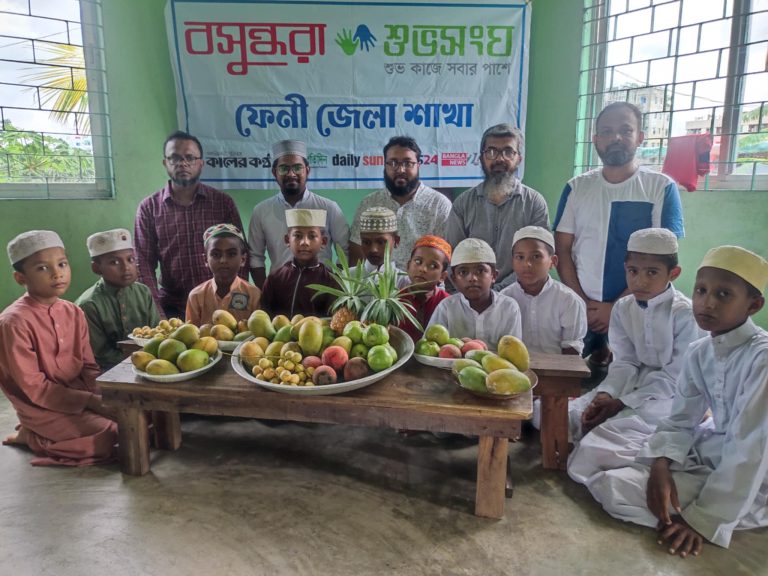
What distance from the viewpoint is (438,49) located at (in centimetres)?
483

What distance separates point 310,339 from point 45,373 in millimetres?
1791

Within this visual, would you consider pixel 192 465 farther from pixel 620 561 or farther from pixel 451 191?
pixel 451 191

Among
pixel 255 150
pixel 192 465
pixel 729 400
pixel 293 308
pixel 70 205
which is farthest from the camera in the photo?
pixel 255 150

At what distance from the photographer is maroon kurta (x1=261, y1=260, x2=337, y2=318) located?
361cm

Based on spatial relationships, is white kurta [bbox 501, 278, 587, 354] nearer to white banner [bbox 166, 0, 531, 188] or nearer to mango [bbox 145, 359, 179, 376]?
white banner [bbox 166, 0, 531, 188]

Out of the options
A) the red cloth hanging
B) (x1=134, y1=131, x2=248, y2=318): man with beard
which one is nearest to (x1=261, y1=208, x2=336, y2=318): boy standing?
(x1=134, y1=131, x2=248, y2=318): man with beard

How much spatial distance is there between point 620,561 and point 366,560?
3.54 feet

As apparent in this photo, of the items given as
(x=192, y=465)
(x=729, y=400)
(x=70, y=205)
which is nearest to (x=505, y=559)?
(x=729, y=400)

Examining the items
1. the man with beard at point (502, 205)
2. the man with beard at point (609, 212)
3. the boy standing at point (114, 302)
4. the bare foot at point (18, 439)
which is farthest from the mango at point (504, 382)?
the bare foot at point (18, 439)

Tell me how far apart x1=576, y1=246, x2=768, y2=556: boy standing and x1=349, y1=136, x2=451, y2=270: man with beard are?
6.99 ft

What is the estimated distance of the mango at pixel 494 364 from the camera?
7.91ft

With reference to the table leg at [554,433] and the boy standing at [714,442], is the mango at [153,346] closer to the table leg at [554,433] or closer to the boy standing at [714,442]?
the table leg at [554,433]

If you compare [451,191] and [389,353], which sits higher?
[451,191]

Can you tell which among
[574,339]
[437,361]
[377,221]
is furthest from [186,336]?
[574,339]
